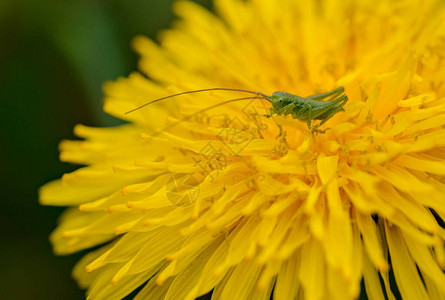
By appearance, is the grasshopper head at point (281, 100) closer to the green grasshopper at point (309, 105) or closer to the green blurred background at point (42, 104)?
the green grasshopper at point (309, 105)

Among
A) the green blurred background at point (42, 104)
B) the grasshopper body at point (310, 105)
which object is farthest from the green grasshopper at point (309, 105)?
the green blurred background at point (42, 104)

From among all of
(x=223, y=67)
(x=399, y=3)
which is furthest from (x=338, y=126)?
(x=399, y=3)

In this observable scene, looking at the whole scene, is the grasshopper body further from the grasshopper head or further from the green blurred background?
the green blurred background

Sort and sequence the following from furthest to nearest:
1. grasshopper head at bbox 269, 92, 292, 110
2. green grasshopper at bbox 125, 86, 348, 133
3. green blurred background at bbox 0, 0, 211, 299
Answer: green blurred background at bbox 0, 0, 211, 299, grasshopper head at bbox 269, 92, 292, 110, green grasshopper at bbox 125, 86, 348, 133

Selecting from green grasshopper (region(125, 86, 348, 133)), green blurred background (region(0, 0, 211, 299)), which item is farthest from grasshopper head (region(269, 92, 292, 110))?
green blurred background (region(0, 0, 211, 299))

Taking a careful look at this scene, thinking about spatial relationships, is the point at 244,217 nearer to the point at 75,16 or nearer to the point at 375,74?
the point at 375,74

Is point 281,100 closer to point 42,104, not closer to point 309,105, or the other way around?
point 309,105
